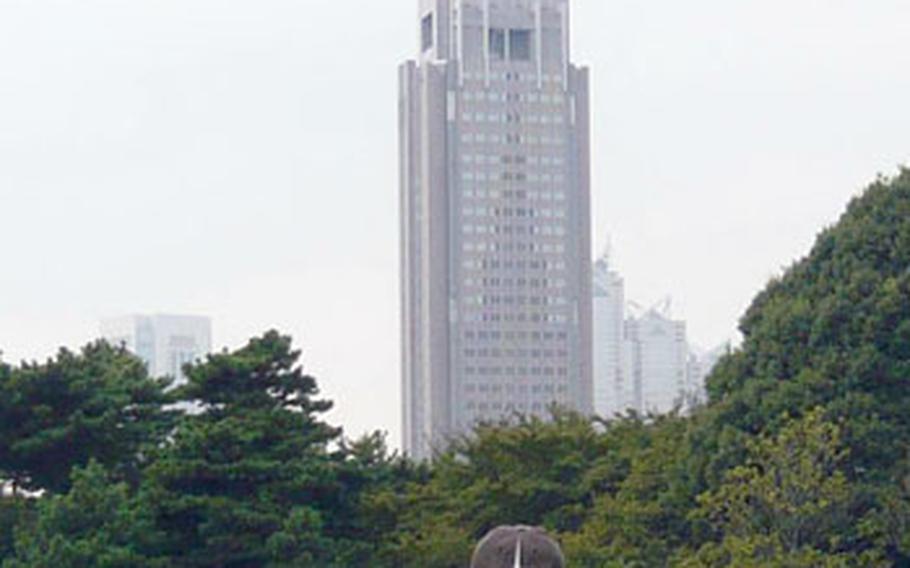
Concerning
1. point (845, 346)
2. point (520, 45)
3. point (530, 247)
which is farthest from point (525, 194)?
point (845, 346)

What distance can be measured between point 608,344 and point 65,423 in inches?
4822

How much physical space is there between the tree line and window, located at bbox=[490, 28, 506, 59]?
8821cm

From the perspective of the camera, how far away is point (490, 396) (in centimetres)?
10712

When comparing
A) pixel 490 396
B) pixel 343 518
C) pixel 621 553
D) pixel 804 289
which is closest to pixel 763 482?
pixel 621 553

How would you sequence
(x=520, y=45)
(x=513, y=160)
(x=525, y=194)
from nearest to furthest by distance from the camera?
(x=525, y=194)
(x=513, y=160)
(x=520, y=45)

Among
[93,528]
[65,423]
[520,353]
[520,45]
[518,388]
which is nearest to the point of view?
[93,528]

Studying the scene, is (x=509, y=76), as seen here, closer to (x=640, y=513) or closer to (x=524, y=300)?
(x=524, y=300)

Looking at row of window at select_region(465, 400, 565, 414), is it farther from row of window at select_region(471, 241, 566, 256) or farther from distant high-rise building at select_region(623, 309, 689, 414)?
distant high-rise building at select_region(623, 309, 689, 414)

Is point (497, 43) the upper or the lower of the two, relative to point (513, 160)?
upper

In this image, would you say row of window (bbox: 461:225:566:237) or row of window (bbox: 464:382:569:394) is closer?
row of window (bbox: 464:382:569:394)

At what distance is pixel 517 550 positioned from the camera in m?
2.62

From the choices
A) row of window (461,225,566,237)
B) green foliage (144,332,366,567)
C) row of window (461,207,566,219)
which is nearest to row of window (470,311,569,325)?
row of window (461,225,566,237)

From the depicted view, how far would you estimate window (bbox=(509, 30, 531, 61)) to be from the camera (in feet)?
374

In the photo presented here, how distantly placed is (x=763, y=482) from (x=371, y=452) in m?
8.97
